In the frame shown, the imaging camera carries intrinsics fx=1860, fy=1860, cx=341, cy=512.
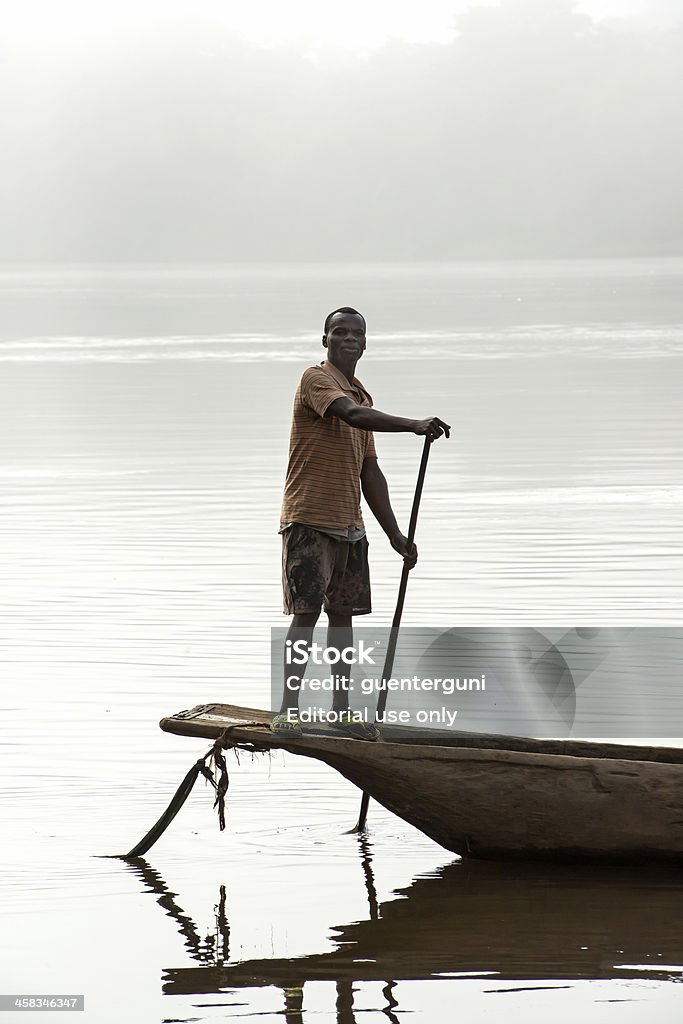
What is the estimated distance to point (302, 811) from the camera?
7.16 meters

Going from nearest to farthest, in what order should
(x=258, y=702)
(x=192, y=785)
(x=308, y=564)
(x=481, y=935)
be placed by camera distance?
1. (x=481, y=935)
2. (x=308, y=564)
3. (x=192, y=785)
4. (x=258, y=702)

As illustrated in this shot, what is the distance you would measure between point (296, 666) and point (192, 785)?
0.55 metres

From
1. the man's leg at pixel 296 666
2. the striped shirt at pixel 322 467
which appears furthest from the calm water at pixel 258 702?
the striped shirt at pixel 322 467

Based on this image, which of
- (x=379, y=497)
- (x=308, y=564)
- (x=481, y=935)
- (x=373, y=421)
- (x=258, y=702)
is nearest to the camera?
(x=481, y=935)

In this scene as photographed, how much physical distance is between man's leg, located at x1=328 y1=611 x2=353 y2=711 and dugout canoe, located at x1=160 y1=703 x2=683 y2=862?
364 millimetres

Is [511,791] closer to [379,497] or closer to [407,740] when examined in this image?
[407,740]

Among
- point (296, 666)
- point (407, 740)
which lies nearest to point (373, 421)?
point (296, 666)

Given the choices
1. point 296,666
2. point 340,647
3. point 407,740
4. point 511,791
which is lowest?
point 511,791

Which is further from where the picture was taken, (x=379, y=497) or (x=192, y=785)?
(x=379, y=497)

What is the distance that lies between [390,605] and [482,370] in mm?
20669

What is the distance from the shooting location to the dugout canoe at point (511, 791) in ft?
20.0

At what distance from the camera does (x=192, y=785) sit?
21.4 feet

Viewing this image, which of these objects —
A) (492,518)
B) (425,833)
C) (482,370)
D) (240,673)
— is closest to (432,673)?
(240,673)

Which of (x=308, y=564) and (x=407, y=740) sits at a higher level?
(x=308, y=564)
